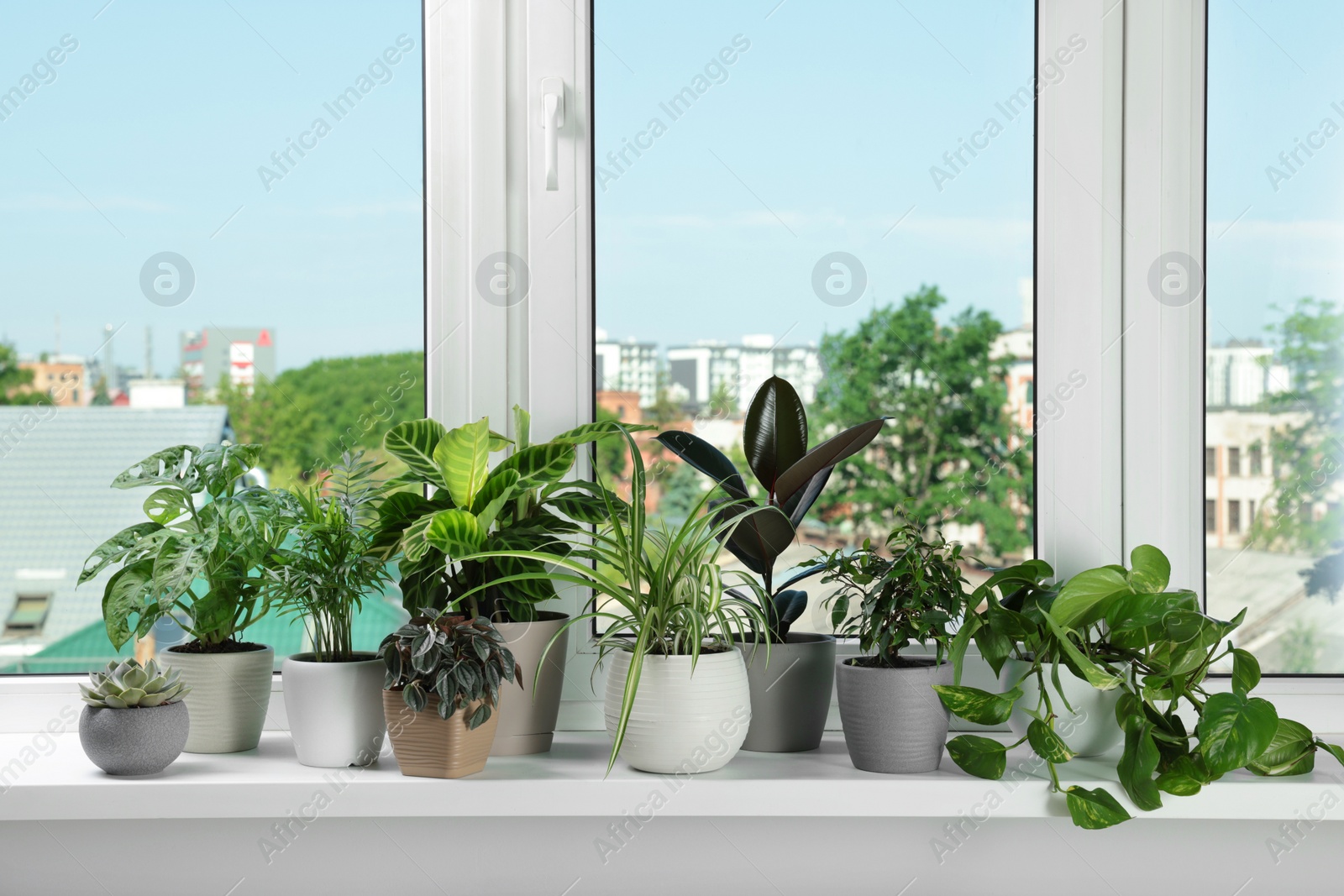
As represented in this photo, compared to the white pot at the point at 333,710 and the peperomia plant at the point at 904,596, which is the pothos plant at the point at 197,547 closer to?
the white pot at the point at 333,710

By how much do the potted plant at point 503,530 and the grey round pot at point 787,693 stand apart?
274 mm

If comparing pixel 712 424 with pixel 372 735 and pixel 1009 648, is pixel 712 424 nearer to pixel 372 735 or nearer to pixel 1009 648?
pixel 1009 648

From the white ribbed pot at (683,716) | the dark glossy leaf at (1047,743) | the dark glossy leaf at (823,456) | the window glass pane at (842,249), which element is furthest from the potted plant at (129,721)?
the dark glossy leaf at (1047,743)

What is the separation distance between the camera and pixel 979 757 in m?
1.21

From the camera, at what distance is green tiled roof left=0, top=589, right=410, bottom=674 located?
4.81 feet

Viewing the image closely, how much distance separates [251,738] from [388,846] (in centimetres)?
24

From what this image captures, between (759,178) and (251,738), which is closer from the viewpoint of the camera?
(251,738)

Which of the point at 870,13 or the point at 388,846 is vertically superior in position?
the point at 870,13

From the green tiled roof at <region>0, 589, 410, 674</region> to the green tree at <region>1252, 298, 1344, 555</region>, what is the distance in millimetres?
1372

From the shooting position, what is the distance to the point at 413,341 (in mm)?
1494

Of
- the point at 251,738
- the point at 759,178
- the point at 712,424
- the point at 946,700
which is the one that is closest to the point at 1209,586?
the point at 946,700

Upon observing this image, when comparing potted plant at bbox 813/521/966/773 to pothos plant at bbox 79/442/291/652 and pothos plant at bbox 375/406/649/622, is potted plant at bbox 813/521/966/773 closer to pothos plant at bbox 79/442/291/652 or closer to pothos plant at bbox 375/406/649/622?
pothos plant at bbox 375/406/649/622

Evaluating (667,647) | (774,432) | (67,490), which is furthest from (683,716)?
(67,490)

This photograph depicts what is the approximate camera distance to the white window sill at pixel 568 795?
1.16m
